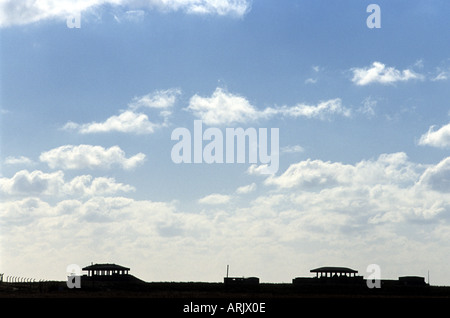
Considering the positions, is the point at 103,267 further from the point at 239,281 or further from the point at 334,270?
the point at 334,270

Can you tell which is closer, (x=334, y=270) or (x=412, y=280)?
(x=334, y=270)

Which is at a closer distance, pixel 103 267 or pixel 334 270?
pixel 334 270

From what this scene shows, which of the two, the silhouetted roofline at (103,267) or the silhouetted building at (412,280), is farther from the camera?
the silhouetted building at (412,280)

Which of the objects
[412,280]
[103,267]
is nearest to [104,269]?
[103,267]

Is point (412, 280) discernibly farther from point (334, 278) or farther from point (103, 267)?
point (103, 267)

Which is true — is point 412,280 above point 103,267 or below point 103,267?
below

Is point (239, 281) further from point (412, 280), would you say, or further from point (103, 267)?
point (412, 280)

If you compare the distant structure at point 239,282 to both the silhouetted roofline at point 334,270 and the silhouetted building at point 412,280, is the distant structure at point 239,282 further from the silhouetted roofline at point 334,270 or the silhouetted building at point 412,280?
the silhouetted building at point 412,280

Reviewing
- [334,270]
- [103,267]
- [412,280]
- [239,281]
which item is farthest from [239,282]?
[412,280]

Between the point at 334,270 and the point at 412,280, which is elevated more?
the point at 334,270

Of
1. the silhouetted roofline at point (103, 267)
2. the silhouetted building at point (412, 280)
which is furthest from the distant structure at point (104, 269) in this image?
the silhouetted building at point (412, 280)
